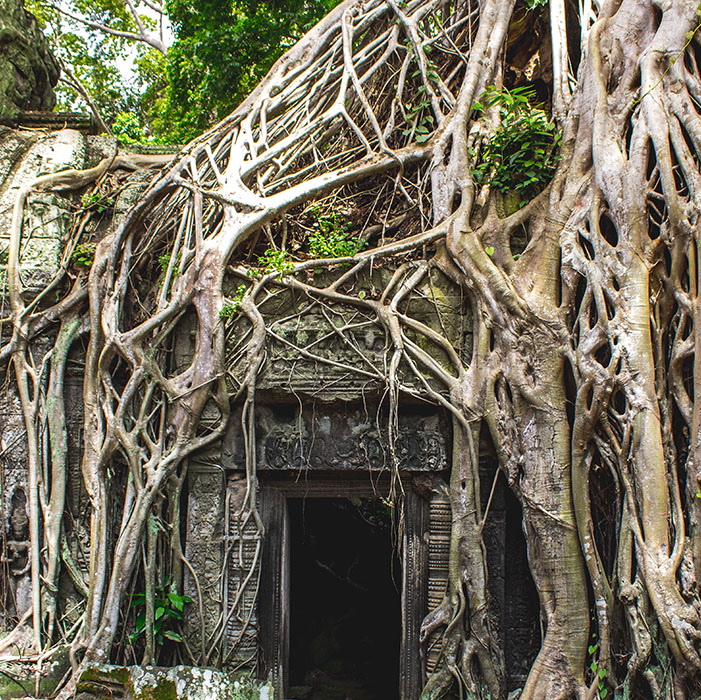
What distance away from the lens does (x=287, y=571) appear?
375 cm

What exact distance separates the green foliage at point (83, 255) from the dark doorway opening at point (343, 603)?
2150 millimetres

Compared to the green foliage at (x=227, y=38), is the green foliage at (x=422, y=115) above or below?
below

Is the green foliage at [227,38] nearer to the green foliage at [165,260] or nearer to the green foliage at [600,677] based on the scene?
the green foliage at [165,260]

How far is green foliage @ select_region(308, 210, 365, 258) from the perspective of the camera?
11.9 feet

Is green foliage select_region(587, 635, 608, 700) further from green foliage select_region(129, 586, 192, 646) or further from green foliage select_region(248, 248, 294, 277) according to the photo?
green foliage select_region(248, 248, 294, 277)

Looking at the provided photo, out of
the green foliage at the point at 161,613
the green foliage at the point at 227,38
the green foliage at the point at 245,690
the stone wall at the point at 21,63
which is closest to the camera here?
the green foliage at the point at 245,690

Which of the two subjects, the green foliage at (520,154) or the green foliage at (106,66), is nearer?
the green foliage at (520,154)

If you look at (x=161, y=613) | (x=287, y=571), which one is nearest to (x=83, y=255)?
(x=161, y=613)

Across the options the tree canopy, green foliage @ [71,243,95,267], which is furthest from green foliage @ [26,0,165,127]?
green foliage @ [71,243,95,267]

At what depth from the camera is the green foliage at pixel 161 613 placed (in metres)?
3.35

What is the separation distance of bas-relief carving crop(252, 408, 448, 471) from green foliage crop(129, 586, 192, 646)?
81 cm

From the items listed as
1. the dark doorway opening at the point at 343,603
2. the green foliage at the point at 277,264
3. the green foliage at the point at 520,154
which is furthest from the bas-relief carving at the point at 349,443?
the green foliage at the point at 520,154

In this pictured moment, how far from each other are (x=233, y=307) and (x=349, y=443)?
0.97 meters

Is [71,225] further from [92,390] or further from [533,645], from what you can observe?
[533,645]
